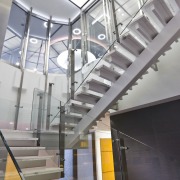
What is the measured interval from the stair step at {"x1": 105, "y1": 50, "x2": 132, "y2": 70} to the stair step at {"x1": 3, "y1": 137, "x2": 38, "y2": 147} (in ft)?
6.28

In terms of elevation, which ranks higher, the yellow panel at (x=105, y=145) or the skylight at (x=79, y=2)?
the skylight at (x=79, y=2)

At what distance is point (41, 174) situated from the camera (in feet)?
7.45

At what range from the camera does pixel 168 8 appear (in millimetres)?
2602

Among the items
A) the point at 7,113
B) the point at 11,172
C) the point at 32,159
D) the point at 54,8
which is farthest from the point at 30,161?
the point at 54,8

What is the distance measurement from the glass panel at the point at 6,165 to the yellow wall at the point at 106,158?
3457mm

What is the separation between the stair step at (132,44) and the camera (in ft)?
9.23

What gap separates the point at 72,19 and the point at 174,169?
5799mm

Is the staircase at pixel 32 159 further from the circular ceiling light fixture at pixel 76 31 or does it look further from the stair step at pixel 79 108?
the circular ceiling light fixture at pixel 76 31

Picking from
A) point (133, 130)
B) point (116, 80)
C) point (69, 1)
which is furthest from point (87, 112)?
point (69, 1)

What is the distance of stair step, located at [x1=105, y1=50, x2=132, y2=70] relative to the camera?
2918 millimetres

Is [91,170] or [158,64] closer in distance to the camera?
[158,64]

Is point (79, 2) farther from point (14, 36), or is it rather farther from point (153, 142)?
point (153, 142)

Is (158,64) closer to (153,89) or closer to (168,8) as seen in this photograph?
(153,89)

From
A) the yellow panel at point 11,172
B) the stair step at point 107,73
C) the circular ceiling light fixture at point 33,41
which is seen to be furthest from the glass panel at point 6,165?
the circular ceiling light fixture at point 33,41
